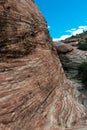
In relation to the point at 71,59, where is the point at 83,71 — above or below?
below

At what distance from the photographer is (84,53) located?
38875mm

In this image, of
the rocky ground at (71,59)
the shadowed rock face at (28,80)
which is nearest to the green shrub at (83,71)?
the rocky ground at (71,59)

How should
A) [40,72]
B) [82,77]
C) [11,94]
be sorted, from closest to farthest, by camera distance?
[11,94], [40,72], [82,77]

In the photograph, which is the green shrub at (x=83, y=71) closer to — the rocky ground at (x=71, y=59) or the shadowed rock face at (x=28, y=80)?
the rocky ground at (x=71, y=59)

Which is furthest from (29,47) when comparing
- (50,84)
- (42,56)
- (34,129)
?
(34,129)

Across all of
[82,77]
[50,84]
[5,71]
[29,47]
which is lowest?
[82,77]

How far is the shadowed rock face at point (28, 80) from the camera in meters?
10.4

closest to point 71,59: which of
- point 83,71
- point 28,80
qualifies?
point 83,71

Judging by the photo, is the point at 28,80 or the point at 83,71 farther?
the point at 83,71

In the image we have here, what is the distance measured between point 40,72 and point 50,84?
3.38 ft

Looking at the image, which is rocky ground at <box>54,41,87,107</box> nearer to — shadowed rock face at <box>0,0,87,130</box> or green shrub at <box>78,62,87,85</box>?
green shrub at <box>78,62,87,85</box>

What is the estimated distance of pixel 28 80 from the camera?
12000 mm

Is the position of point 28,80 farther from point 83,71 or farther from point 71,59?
point 71,59

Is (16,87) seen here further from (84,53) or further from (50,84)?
(84,53)
